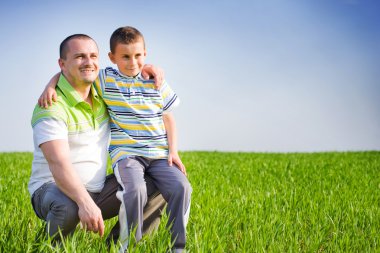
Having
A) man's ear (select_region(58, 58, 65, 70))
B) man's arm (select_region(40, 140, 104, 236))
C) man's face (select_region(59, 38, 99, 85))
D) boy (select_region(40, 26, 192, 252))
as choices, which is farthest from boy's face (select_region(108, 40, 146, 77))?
→ man's arm (select_region(40, 140, 104, 236))

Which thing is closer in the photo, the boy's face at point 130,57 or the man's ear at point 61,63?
the man's ear at point 61,63

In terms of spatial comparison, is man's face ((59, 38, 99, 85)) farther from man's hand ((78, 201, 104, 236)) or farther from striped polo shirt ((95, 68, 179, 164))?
man's hand ((78, 201, 104, 236))

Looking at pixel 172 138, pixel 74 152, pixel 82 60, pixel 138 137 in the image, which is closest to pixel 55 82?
pixel 82 60

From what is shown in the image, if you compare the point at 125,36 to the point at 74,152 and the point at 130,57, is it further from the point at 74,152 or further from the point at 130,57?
the point at 74,152

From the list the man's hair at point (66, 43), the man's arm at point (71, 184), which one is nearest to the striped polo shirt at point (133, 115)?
the man's hair at point (66, 43)

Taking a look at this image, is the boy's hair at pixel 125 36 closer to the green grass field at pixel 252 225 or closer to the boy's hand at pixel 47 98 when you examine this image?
the boy's hand at pixel 47 98

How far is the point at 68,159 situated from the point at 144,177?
69cm

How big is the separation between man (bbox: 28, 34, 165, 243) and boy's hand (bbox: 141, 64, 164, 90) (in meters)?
0.42

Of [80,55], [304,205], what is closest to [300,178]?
[304,205]

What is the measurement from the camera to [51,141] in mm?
3273

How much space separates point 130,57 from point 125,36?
0.55ft

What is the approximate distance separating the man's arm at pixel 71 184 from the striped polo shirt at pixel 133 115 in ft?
1.78

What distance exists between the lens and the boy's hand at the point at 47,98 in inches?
135

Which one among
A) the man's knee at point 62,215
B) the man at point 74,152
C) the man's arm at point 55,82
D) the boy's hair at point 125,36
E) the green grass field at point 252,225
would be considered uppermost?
the boy's hair at point 125,36
